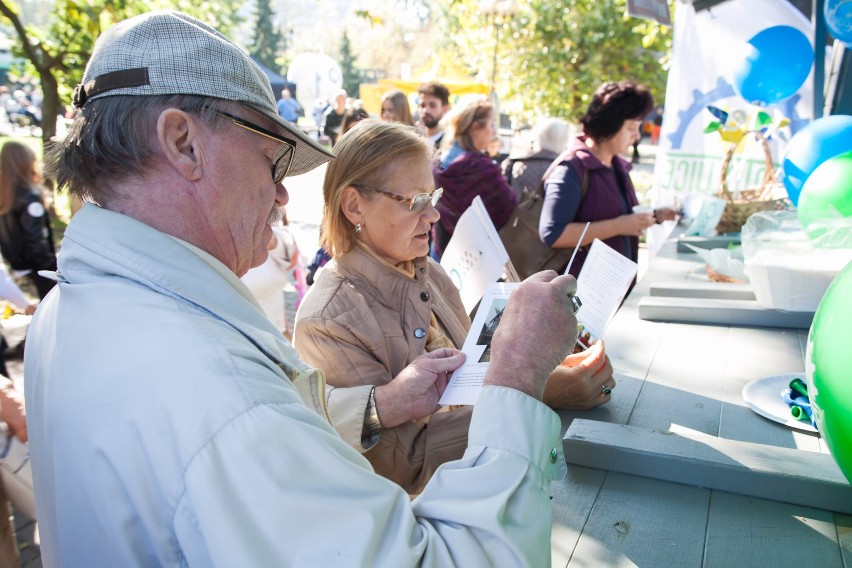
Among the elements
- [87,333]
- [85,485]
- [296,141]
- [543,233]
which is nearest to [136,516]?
[85,485]

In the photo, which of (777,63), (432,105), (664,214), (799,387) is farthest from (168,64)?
(432,105)

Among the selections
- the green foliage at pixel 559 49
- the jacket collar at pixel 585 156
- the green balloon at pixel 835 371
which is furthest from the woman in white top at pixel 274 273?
the green foliage at pixel 559 49

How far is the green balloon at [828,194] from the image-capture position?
2217mm

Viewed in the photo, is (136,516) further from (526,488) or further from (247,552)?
(526,488)

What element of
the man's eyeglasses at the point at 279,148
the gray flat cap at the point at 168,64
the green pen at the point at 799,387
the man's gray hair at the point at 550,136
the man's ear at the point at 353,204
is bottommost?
the man's gray hair at the point at 550,136

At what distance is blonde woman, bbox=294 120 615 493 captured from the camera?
158 cm

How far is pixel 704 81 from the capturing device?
19.8ft

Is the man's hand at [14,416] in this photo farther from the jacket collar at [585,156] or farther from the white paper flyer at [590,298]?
the jacket collar at [585,156]

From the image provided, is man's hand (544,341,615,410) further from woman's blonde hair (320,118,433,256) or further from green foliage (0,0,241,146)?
green foliage (0,0,241,146)

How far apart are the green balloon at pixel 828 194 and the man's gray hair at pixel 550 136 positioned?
9.55ft

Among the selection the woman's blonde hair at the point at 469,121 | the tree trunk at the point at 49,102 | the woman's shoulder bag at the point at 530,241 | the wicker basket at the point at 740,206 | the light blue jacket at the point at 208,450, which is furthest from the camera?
the tree trunk at the point at 49,102

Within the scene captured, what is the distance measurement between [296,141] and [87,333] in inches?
19.8

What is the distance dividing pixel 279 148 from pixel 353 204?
738 millimetres

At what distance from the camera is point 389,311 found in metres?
1.74
